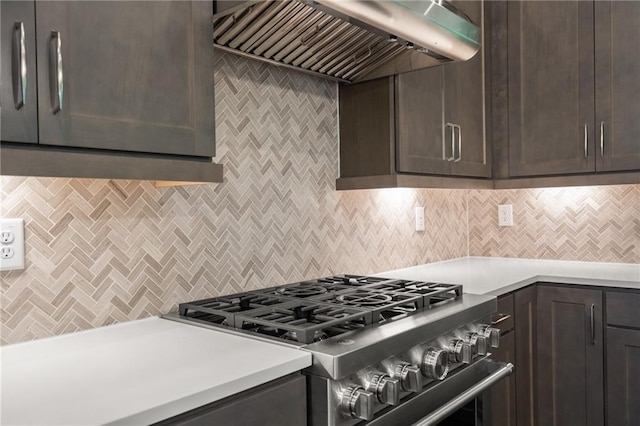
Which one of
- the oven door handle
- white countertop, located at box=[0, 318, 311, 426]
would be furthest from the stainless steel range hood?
the oven door handle

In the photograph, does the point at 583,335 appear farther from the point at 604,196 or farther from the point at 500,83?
the point at 500,83

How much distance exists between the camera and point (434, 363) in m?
1.33

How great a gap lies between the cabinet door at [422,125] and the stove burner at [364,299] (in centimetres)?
58

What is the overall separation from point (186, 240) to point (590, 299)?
1661 millimetres

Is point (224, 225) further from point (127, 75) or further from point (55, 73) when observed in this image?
point (55, 73)

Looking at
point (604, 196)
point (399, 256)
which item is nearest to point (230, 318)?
point (399, 256)

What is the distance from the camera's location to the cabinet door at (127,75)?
0.99 metres

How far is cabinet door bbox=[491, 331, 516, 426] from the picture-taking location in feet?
6.50

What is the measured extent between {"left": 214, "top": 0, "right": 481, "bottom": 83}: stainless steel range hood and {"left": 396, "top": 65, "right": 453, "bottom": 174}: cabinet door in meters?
0.15

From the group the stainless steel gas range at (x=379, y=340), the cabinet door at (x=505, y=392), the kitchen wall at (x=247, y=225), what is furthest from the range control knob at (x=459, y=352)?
the kitchen wall at (x=247, y=225)

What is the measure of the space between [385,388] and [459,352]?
0.39 m

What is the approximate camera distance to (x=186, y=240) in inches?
62.6

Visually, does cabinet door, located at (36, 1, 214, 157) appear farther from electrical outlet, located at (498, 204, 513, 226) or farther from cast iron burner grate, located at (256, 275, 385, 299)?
electrical outlet, located at (498, 204, 513, 226)

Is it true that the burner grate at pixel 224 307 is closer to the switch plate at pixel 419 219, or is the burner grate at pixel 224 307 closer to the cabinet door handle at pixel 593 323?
the switch plate at pixel 419 219
